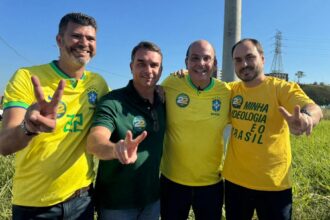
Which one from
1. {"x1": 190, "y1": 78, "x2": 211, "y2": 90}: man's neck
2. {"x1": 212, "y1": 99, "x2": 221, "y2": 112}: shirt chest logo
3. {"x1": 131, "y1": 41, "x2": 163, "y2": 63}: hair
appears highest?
{"x1": 131, "y1": 41, "x2": 163, "y2": 63}: hair

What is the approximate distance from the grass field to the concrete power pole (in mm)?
2067

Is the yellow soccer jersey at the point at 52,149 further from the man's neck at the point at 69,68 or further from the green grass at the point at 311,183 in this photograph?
the green grass at the point at 311,183

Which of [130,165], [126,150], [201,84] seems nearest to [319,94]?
[201,84]

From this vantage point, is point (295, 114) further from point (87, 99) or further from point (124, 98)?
point (87, 99)

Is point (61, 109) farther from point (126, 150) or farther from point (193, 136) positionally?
point (193, 136)

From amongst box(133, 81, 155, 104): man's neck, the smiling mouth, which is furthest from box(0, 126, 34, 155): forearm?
box(133, 81, 155, 104): man's neck

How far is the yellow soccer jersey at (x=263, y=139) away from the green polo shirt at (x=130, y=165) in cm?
90

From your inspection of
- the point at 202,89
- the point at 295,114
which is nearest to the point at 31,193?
the point at 202,89

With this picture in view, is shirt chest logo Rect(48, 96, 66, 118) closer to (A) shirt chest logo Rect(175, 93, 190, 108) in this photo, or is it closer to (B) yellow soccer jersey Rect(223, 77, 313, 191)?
(A) shirt chest logo Rect(175, 93, 190, 108)

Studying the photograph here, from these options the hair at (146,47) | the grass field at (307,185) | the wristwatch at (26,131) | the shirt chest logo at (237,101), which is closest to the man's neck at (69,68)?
the hair at (146,47)

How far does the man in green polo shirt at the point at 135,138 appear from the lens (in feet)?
8.59

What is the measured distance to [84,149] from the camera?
103 inches

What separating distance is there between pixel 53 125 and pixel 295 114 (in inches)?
71.6

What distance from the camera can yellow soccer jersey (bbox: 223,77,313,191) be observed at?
3051mm
